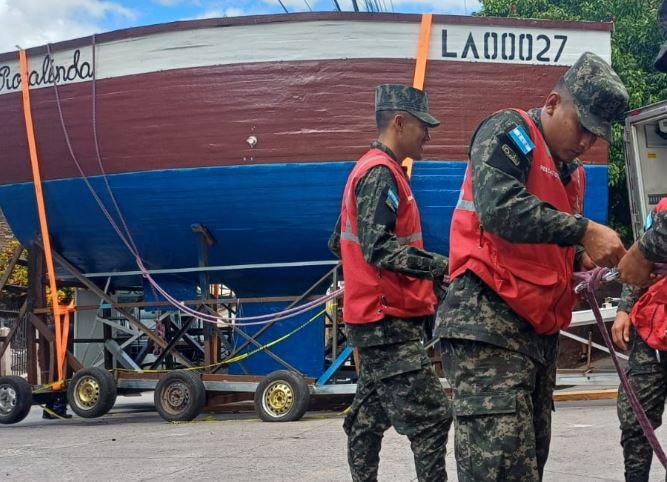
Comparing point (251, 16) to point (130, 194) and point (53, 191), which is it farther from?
point (53, 191)

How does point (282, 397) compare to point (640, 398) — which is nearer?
point (640, 398)

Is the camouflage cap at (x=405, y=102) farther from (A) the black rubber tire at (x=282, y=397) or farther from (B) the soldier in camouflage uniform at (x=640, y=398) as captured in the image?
(A) the black rubber tire at (x=282, y=397)

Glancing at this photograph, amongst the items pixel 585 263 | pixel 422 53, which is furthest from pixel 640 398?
pixel 422 53

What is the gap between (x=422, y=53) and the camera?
844 centimetres

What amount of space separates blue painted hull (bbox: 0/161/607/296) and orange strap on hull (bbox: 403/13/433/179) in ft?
2.39

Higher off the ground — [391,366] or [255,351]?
[255,351]

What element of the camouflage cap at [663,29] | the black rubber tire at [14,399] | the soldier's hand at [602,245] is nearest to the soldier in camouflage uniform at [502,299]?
the soldier's hand at [602,245]

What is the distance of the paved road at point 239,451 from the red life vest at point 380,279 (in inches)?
61.5

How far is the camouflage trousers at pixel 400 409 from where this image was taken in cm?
384

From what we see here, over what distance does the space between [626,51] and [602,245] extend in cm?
1489

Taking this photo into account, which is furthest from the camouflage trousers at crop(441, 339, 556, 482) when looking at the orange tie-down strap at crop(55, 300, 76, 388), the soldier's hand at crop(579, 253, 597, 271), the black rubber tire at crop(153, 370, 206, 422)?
the orange tie-down strap at crop(55, 300, 76, 388)

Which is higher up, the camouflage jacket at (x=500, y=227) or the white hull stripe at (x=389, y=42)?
the white hull stripe at (x=389, y=42)

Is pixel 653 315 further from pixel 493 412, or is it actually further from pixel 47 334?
pixel 47 334

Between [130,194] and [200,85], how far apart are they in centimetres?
141
